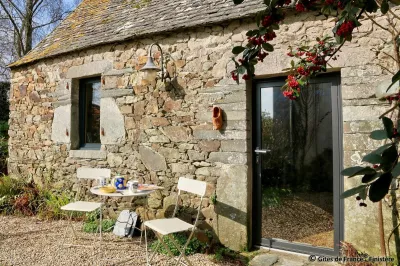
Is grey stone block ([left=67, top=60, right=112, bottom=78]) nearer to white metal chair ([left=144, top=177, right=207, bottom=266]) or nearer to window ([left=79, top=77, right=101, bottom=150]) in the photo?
window ([left=79, top=77, right=101, bottom=150])

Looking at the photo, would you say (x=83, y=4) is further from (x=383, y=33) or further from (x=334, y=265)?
(x=334, y=265)

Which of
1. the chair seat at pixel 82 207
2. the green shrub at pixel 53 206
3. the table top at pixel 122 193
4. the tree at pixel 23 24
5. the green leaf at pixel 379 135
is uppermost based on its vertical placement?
the tree at pixel 23 24

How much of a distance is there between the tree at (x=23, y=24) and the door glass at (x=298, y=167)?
41.3ft

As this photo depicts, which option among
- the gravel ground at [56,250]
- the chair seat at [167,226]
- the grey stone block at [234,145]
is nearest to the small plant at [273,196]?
the grey stone block at [234,145]

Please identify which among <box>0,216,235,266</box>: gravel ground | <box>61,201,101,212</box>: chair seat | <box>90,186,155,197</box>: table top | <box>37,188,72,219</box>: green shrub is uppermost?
<box>90,186,155,197</box>: table top

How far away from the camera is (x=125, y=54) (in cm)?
490


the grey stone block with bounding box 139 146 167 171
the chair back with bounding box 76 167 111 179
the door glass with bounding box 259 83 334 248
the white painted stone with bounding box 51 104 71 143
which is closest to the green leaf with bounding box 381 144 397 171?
the door glass with bounding box 259 83 334 248

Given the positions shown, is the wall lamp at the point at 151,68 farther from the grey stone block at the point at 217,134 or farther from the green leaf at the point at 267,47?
the green leaf at the point at 267,47

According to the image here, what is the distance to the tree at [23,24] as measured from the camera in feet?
41.9

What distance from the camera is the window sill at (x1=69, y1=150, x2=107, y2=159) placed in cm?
507

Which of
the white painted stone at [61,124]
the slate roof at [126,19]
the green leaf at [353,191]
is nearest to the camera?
the green leaf at [353,191]

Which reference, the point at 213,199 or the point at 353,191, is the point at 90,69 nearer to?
the point at 213,199

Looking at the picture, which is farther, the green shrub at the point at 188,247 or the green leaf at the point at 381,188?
the green shrub at the point at 188,247

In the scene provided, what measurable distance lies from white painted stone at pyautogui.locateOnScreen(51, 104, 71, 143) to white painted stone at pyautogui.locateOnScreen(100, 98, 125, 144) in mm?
782
